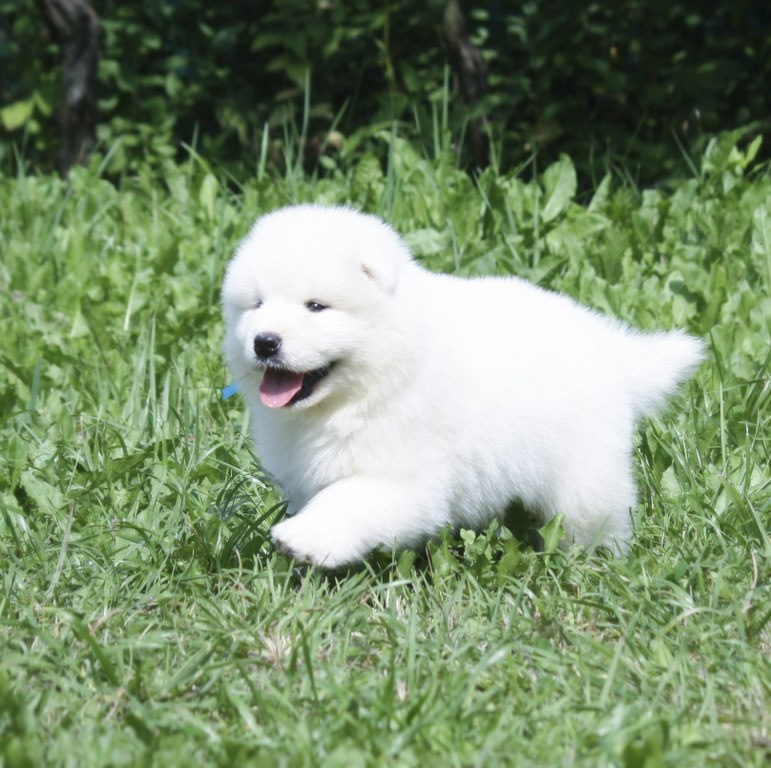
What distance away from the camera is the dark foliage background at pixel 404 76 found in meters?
6.61

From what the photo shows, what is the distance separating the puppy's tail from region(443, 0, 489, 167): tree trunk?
3.03 meters

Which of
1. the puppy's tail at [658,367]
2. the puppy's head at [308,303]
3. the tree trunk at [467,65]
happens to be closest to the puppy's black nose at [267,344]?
the puppy's head at [308,303]

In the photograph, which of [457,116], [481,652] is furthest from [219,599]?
[457,116]

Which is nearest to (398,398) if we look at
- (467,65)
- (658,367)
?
(658,367)

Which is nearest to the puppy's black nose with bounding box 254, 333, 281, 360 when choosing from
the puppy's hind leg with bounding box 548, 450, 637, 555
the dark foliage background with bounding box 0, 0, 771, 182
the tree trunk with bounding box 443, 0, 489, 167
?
the puppy's hind leg with bounding box 548, 450, 637, 555

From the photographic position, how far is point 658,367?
11.2ft

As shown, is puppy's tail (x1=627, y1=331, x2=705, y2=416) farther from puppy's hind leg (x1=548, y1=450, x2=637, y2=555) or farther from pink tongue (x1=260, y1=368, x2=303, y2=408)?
pink tongue (x1=260, y1=368, x2=303, y2=408)

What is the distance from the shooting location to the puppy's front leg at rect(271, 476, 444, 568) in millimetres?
2797

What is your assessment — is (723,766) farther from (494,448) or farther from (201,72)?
(201,72)

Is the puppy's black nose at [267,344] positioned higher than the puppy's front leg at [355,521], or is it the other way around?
the puppy's black nose at [267,344]

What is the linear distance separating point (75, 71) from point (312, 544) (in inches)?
185

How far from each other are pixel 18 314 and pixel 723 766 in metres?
3.37

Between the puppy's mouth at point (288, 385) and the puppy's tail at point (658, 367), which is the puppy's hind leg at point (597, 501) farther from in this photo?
the puppy's mouth at point (288, 385)

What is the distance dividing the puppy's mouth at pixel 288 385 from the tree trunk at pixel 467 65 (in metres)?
3.56
